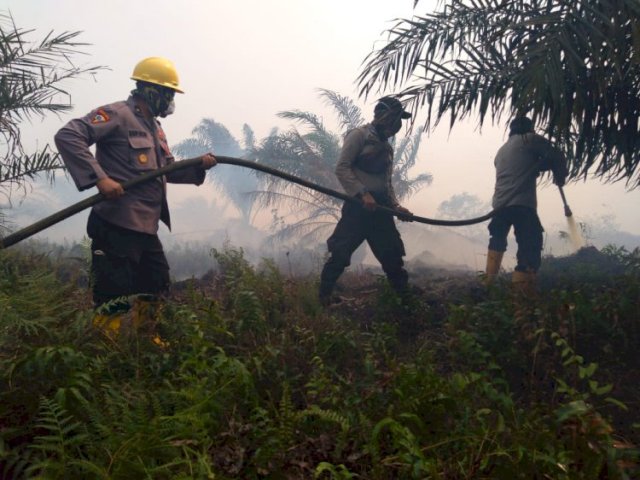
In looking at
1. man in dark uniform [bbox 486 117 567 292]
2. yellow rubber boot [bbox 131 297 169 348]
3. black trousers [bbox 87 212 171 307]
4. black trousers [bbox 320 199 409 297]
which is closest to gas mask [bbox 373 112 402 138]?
black trousers [bbox 320 199 409 297]

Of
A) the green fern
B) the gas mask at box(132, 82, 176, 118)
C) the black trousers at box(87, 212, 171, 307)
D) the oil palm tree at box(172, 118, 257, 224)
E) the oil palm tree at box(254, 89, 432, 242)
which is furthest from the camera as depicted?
the oil palm tree at box(172, 118, 257, 224)

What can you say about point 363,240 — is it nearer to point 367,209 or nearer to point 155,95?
point 367,209

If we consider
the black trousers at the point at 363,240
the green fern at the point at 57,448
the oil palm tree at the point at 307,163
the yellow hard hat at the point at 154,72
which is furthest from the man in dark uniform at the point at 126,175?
the oil palm tree at the point at 307,163

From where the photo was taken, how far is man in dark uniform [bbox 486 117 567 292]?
5348 millimetres

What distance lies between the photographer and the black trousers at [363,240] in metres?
4.93

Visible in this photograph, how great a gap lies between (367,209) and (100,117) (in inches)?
95.8

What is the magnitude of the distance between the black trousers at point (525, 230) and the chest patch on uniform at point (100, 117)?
4078mm

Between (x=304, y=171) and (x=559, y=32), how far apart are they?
1019 cm

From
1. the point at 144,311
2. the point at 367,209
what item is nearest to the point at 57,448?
the point at 144,311

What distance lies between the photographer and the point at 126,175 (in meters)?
3.53

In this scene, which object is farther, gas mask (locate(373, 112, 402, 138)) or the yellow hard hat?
gas mask (locate(373, 112, 402, 138))

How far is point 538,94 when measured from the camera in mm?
3830

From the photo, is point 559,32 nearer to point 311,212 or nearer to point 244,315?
point 244,315

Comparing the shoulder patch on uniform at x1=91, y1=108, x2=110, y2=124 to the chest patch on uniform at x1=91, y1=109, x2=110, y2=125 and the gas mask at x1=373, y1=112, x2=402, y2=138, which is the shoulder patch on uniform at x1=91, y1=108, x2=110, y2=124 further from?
the gas mask at x1=373, y1=112, x2=402, y2=138
